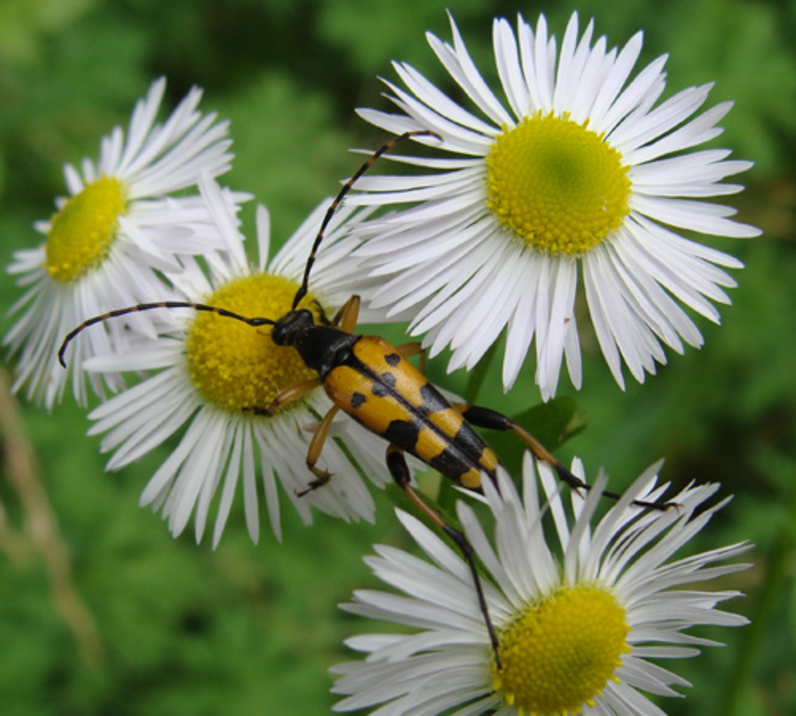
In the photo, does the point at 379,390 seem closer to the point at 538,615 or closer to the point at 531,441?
the point at 531,441

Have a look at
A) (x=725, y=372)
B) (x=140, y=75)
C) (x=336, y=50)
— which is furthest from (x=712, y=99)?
(x=140, y=75)

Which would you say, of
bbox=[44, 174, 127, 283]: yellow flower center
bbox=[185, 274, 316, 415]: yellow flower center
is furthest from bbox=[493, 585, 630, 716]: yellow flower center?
bbox=[44, 174, 127, 283]: yellow flower center

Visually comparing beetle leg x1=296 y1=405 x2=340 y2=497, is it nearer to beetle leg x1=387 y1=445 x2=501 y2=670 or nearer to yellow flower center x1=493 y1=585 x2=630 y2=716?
beetle leg x1=387 y1=445 x2=501 y2=670

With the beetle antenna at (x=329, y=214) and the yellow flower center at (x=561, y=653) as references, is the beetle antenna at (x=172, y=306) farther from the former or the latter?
the yellow flower center at (x=561, y=653)

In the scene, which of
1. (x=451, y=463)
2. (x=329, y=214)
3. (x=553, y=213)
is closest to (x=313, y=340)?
(x=329, y=214)

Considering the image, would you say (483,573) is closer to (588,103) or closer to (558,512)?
(558,512)

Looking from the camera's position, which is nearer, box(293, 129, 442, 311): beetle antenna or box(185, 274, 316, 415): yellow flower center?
box(293, 129, 442, 311): beetle antenna
